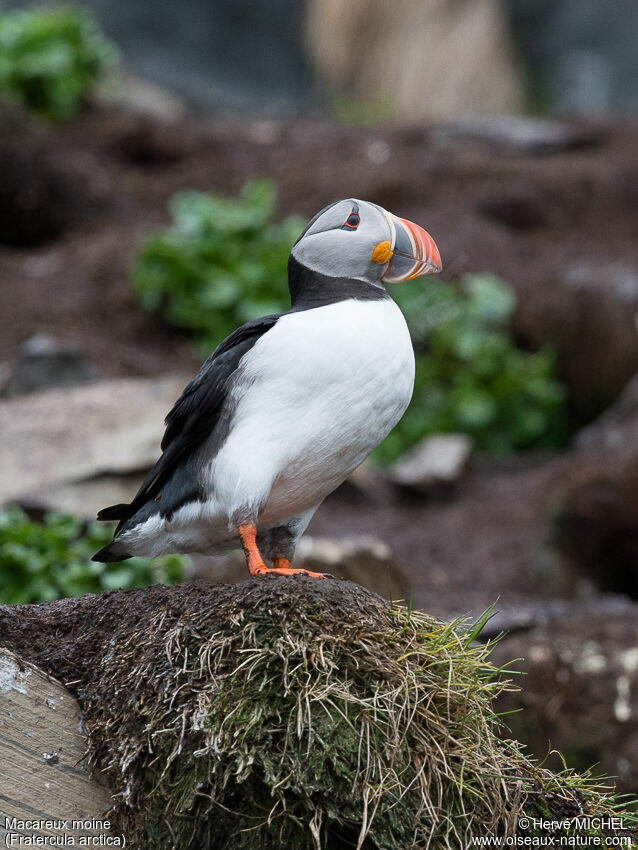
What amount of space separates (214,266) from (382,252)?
637cm

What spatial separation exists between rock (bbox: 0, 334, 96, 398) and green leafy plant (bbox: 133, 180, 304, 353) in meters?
1.44

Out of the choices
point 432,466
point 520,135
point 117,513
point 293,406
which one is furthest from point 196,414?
point 520,135

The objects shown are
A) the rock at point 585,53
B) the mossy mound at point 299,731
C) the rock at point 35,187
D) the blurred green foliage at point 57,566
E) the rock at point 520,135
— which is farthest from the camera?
the rock at point 585,53

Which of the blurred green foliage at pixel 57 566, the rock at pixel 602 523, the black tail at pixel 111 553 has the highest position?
the black tail at pixel 111 553

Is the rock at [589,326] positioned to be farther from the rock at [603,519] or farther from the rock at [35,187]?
the rock at [35,187]

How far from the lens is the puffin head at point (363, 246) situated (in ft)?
12.3

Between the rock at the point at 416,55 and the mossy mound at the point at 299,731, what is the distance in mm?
18915

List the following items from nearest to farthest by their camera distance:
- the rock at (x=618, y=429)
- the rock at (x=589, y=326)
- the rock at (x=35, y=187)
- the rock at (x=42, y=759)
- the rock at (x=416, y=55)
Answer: the rock at (x=42, y=759), the rock at (x=618, y=429), the rock at (x=589, y=326), the rock at (x=35, y=187), the rock at (x=416, y=55)

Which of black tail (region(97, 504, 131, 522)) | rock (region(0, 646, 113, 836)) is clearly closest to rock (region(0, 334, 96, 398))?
black tail (region(97, 504, 131, 522))

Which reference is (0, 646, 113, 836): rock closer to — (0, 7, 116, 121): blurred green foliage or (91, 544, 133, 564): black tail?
(91, 544, 133, 564): black tail

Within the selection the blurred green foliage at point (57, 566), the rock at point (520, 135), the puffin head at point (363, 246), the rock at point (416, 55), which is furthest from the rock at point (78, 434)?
the rock at point (416, 55)

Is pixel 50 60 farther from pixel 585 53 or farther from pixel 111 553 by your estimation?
pixel 585 53

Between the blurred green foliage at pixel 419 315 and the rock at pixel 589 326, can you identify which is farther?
the rock at pixel 589 326

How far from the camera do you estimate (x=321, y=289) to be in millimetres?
3734
